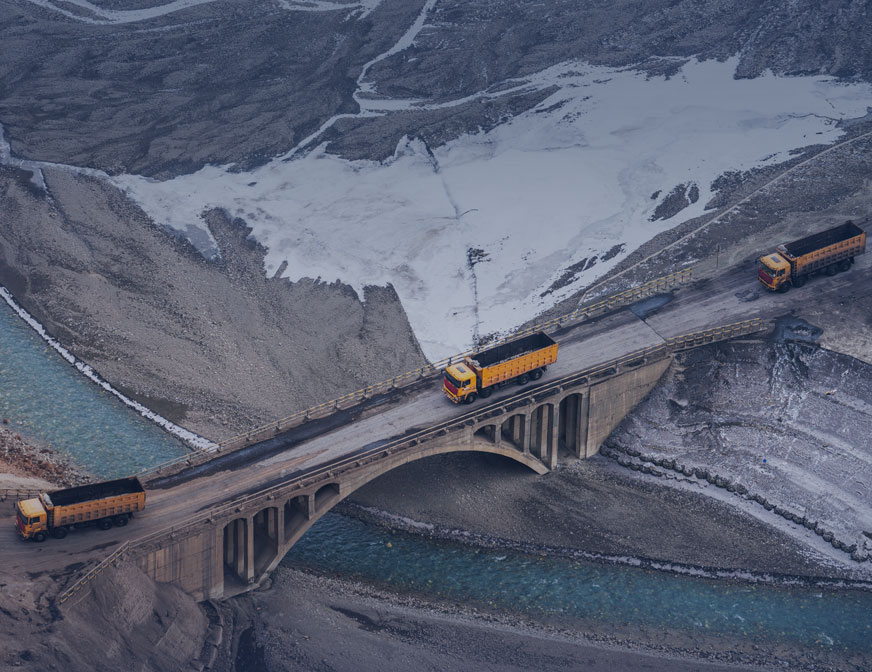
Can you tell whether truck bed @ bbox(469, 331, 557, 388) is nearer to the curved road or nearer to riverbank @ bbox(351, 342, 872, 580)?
the curved road

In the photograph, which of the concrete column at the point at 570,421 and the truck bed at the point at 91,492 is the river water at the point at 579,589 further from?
the truck bed at the point at 91,492

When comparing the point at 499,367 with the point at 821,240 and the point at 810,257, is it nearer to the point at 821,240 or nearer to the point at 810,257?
the point at 810,257

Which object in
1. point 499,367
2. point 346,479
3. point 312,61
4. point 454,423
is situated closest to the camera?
point 346,479

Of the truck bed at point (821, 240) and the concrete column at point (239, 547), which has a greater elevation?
the truck bed at point (821, 240)

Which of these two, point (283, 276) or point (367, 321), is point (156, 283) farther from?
point (367, 321)

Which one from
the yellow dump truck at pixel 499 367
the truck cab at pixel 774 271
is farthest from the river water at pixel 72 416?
the truck cab at pixel 774 271

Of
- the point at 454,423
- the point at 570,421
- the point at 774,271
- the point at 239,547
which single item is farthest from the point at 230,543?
the point at 774,271
